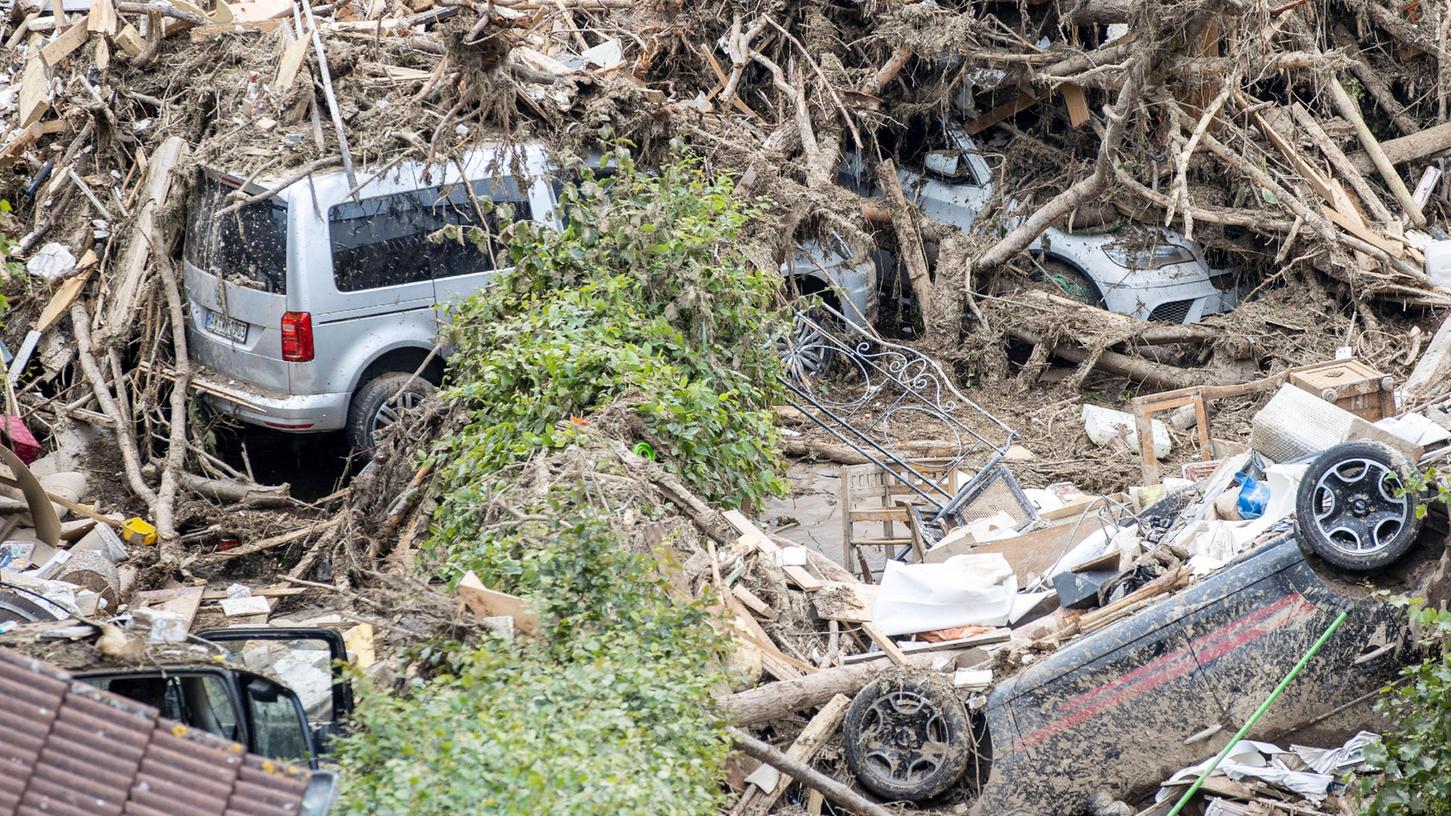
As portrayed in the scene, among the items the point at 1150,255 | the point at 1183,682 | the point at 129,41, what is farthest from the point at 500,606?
the point at 1150,255

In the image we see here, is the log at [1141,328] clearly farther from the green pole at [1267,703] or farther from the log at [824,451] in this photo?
the green pole at [1267,703]

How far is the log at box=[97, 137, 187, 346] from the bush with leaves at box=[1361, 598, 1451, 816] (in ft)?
26.7

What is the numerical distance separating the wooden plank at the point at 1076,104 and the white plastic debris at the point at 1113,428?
3147 mm

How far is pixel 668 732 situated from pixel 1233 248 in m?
8.42

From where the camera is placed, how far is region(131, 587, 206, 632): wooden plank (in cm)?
699

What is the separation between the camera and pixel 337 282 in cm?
837

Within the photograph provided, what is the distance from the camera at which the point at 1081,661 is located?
224 inches

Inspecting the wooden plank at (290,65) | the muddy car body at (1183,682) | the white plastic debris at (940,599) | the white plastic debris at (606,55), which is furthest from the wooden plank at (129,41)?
the muddy car body at (1183,682)

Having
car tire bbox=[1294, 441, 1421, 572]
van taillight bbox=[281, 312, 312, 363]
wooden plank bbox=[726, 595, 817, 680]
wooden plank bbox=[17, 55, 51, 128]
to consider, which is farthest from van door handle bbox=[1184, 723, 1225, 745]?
wooden plank bbox=[17, 55, 51, 128]

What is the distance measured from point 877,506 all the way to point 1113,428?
1.90 metres

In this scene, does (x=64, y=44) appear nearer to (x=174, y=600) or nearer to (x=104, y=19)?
(x=104, y=19)

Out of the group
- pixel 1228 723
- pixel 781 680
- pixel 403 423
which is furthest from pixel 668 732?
pixel 403 423

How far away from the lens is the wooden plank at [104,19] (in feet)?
34.2

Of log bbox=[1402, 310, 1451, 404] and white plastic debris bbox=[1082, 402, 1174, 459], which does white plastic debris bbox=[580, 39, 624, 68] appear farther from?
log bbox=[1402, 310, 1451, 404]
